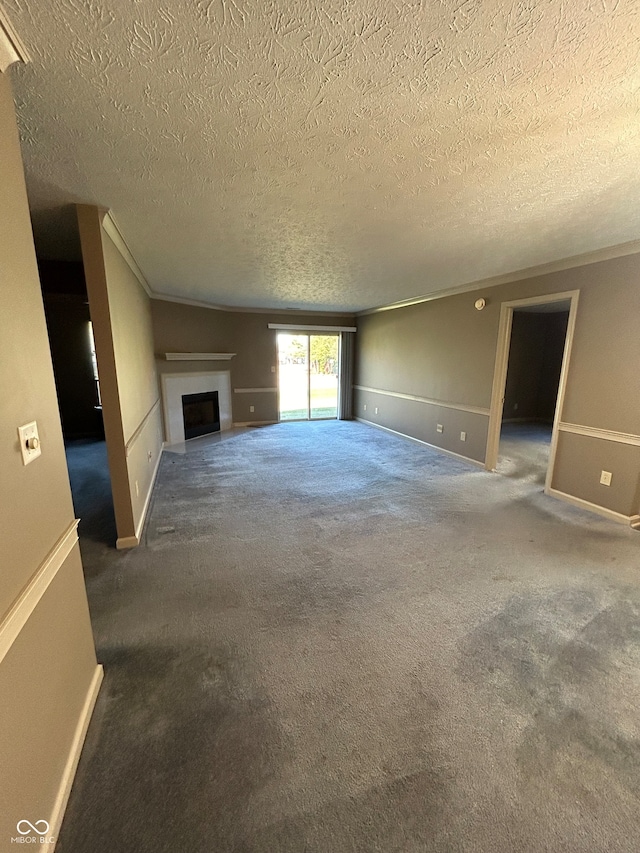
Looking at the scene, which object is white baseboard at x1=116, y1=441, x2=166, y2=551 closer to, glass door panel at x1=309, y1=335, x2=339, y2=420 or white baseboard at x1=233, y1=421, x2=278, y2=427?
white baseboard at x1=233, y1=421, x2=278, y2=427

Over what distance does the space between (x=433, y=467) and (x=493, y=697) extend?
3.15 meters

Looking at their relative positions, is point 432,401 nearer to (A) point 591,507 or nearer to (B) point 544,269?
(B) point 544,269

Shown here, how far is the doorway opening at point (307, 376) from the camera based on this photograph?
23.2 ft

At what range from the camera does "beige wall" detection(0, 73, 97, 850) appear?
871 mm

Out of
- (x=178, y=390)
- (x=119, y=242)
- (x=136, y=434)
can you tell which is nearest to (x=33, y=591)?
(x=136, y=434)

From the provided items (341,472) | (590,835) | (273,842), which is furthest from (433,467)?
(273,842)

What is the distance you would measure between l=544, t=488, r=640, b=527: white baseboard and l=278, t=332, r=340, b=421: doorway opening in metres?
4.68

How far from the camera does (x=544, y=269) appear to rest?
3463 millimetres

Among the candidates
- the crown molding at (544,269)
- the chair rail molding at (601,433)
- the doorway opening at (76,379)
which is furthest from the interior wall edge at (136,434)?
the crown molding at (544,269)

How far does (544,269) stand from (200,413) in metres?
5.35

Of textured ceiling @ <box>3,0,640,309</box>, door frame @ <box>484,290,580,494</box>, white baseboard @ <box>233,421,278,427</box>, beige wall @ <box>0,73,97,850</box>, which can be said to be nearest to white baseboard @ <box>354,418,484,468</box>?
door frame @ <box>484,290,580,494</box>

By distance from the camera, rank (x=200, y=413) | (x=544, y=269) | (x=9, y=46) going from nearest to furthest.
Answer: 1. (x=9, y=46)
2. (x=544, y=269)
3. (x=200, y=413)

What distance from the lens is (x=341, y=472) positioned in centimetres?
418

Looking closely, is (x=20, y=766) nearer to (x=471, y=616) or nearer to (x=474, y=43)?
(x=471, y=616)
